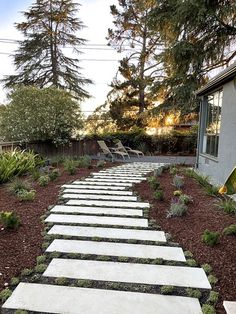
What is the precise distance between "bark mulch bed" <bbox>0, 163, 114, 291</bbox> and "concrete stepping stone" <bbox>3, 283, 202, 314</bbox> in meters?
0.33

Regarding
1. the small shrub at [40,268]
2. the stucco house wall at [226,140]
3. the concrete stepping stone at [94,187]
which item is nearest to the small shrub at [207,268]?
the small shrub at [40,268]

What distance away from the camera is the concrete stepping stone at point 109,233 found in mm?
3668

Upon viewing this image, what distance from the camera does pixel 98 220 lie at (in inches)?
168

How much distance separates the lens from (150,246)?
11.2ft

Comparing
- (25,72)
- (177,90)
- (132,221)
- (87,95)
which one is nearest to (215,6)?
(177,90)

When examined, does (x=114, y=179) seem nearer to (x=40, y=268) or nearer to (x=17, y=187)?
(x=17, y=187)

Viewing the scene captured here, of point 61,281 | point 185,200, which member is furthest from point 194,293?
point 185,200

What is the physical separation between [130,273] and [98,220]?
5.18 feet

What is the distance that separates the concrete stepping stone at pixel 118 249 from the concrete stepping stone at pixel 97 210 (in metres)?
1.16

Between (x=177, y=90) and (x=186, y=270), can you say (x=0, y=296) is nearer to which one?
(x=186, y=270)

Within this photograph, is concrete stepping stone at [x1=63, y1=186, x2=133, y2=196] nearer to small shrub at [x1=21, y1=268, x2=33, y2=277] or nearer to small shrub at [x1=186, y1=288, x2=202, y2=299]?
small shrub at [x1=21, y1=268, x2=33, y2=277]

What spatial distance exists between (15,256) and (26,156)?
20.4ft

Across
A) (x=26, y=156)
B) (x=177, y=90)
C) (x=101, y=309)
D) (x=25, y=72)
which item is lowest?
(x=101, y=309)

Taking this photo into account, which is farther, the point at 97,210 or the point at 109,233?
the point at 97,210
